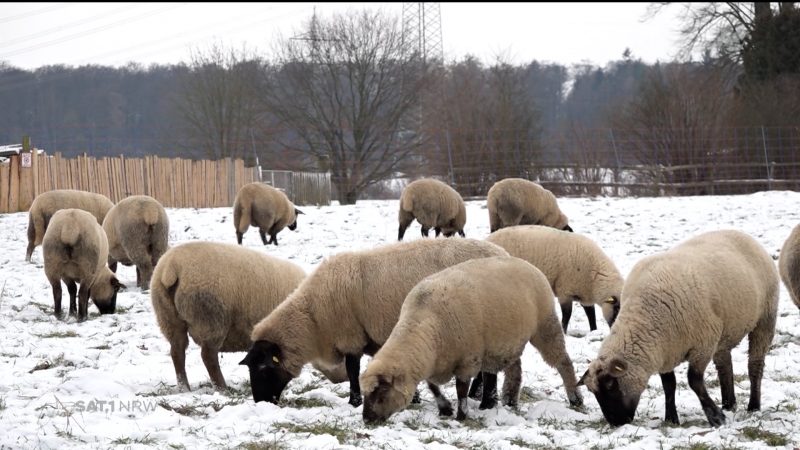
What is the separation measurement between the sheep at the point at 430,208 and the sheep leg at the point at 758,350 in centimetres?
1113

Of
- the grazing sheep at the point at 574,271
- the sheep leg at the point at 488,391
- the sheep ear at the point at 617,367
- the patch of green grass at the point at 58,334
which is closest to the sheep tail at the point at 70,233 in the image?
the patch of green grass at the point at 58,334

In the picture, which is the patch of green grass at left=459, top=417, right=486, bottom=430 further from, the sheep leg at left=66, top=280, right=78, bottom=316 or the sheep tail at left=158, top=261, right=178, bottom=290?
the sheep leg at left=66, top=280, right=78, bottom=316

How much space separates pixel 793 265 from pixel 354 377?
502 cm

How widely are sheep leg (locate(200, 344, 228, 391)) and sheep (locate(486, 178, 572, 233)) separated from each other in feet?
32.8

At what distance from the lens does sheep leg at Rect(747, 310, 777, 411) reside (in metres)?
7.31

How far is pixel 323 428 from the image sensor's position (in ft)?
20.1

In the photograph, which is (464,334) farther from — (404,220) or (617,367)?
(404,220)

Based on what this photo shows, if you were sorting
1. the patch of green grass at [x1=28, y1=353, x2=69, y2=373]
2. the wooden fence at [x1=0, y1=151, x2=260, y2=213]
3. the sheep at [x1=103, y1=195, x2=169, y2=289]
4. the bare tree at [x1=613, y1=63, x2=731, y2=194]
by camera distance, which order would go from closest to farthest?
the patch of green grass at [x1=28, y1=353, x2=69, y2=373] < the sheep at [x1=103, y1=195, x2=169, y2=289] < the wooden fence at [x1=0, y1=151, x2=260, y2=213] < the bare tree at [x1=613, y1=63, x2=731, y2=194]

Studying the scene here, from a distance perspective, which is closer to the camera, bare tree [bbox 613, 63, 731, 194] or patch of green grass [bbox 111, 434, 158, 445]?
patch of green grass [bbox 111, 434, 158, 445]

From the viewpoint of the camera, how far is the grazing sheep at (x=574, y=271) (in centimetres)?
1072

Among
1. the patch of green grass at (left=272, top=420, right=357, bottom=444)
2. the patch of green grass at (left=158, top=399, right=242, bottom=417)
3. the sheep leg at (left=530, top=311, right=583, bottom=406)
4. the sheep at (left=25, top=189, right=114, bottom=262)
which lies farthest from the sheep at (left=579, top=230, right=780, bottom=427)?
the sheep at (left=25, top=189, right=114, bottom=262)

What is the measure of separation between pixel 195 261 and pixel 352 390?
191cm

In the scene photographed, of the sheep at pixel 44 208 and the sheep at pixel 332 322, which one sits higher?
the sheep at pixel 44 208

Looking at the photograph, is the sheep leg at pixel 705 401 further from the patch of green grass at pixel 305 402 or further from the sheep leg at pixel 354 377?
the patch of green grass at pixel 305 402
